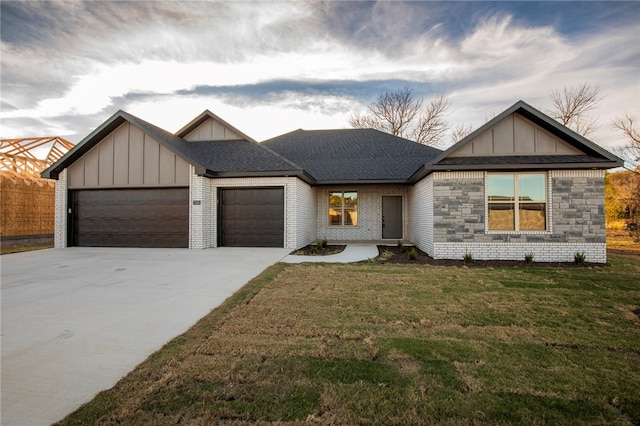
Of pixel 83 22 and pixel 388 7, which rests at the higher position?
pixel 388 7

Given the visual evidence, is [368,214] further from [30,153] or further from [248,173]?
[30,153]

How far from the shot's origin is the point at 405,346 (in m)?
3.51

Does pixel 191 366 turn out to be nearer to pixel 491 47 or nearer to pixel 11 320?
pixel 11 320

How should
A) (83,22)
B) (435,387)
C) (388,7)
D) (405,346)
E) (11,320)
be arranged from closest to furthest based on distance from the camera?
(435,387) < (405,346) < (11,320) < (83,22) < (388,7)

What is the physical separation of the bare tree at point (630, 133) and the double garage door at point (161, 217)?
65.7 feet

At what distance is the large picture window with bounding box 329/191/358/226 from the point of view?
1536 cm

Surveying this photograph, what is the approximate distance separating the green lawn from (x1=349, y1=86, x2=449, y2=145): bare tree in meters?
24.3

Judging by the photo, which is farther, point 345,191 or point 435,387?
point 345,191

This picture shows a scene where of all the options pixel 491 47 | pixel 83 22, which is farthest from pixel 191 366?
pixel 491 47

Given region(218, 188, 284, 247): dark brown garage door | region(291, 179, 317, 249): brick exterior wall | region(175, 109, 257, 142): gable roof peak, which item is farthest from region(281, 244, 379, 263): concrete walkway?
region(175, 109, 257, 142): gable roof peak

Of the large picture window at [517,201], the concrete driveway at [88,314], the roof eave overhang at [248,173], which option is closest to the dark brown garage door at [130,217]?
the roof eave overhang at [248,173]

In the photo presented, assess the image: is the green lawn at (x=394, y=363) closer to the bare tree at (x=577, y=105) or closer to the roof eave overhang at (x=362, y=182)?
the roof eave overhang at (x=362, y=182)

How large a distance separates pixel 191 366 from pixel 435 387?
2338mm

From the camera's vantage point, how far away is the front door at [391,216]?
594 inches
